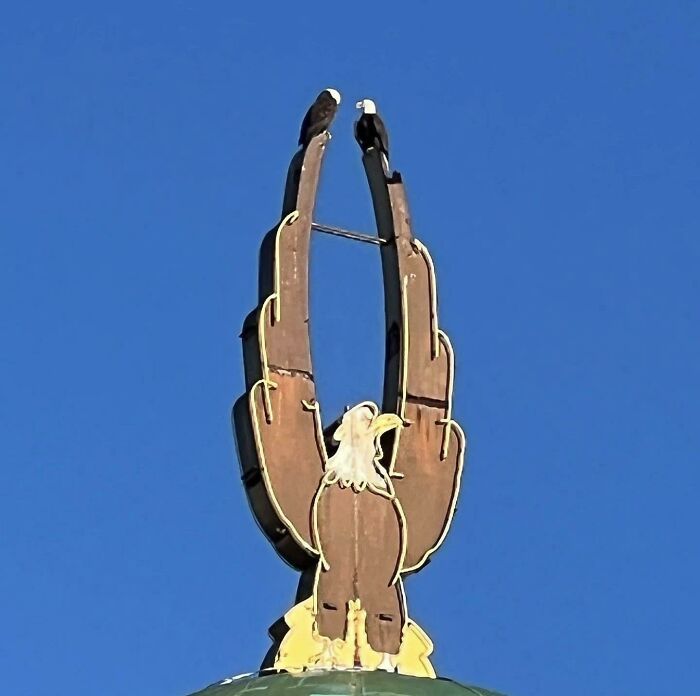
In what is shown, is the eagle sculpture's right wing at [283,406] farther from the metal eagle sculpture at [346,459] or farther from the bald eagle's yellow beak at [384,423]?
the bald eagle's yellow beak at [384,423]

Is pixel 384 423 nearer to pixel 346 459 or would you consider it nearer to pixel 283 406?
pixel 346 459

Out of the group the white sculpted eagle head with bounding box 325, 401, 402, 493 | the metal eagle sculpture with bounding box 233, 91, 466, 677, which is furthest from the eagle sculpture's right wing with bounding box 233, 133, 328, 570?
the white sculpted eagle head with bounding box 325, 401, 402, 493

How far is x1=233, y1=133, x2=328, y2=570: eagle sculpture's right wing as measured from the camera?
48.1 ft

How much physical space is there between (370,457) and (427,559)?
0.77m

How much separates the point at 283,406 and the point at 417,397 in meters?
1.05

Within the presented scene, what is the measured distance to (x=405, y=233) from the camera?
16.0 m

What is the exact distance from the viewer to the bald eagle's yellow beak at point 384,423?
15211mm

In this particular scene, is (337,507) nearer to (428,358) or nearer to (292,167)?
(428,358)

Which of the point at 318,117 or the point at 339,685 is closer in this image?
the point at 339,685

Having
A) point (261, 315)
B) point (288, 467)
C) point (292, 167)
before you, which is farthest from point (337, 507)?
point (292, 167)

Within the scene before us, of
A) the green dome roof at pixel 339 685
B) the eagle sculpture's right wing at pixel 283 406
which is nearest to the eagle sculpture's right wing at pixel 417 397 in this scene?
the eagle sculpture's right wing at pixel 283 406

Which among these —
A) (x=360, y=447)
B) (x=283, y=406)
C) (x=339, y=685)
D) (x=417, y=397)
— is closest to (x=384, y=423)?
(x=360, y=447)

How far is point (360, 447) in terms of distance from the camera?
15148 mm

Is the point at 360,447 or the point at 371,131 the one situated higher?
the point at 371,131
